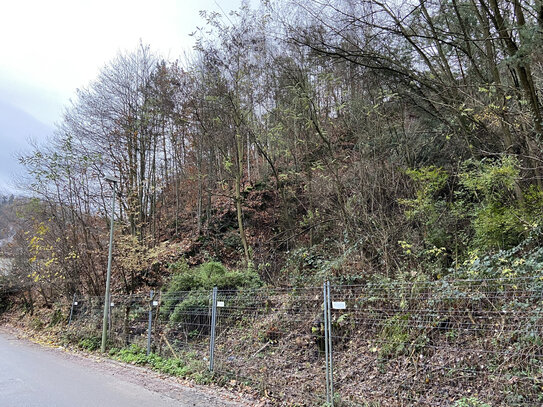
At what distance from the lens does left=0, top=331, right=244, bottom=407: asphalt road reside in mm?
5641

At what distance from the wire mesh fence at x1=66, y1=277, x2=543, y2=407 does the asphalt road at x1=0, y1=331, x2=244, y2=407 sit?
3.96ft

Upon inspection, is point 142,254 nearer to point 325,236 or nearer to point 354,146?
point 325,236

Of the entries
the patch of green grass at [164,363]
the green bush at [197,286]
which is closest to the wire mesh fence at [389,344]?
the patch of green grass at [164,363]

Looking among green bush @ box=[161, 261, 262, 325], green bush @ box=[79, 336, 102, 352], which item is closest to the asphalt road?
green bush @ box=[79, 336, 102, 352]

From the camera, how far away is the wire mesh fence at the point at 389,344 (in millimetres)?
4613

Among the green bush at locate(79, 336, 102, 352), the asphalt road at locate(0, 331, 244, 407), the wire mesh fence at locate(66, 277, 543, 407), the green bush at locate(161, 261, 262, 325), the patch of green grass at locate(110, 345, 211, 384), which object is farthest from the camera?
the green bush at locate(79, 336, 102, 352)

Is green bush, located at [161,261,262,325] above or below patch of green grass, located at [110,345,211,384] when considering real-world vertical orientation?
above

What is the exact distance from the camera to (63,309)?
15.0 metres

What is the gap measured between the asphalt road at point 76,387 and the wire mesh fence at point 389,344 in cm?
121

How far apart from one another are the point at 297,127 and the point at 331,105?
2.36 metres

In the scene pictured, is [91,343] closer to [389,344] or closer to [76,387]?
[76,387]

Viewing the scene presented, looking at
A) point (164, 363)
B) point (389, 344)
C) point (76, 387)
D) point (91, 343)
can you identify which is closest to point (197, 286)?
point (164, 363)

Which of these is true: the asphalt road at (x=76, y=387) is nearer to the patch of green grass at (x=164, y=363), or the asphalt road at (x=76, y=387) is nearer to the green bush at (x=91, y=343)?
the patch of green grass at (x=164, y=363)

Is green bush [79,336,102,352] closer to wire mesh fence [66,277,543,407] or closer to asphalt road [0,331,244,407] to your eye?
asphalt road [0,331,244,407]
